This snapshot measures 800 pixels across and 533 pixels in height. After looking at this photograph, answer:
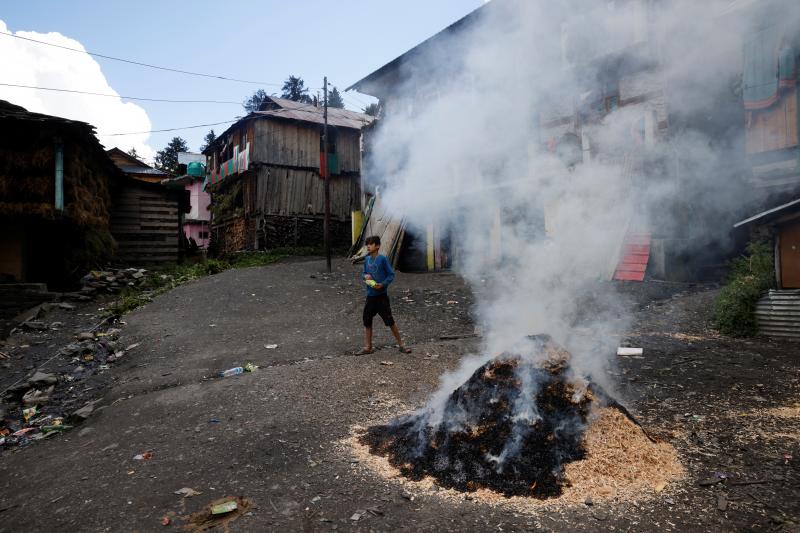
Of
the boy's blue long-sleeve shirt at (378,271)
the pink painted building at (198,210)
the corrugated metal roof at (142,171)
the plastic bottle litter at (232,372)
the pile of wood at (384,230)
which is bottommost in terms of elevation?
the plastic bottle litter at (232,372)

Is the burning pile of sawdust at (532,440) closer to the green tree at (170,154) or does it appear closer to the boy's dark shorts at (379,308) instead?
the boy's dark shorts at (379,308)

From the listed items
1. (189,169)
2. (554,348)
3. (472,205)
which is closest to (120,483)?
(554,348)

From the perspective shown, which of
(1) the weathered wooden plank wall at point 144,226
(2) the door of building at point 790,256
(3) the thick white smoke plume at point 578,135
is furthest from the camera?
(1) the weathered wooden plank wall at point 144,226

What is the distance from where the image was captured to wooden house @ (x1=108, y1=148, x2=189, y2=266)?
596 inches

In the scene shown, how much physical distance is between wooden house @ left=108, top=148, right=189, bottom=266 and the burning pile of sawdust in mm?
14678

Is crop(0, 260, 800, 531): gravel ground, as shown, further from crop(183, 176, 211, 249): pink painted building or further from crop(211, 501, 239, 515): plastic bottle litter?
crop(183, 176, 211, 249): pink painted building

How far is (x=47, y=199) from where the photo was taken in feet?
36.8

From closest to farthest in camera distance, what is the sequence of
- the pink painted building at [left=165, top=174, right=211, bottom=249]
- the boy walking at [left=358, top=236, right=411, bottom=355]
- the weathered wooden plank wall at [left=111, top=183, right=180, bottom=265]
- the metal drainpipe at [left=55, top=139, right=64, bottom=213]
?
the boy walking at [left=358, top=236, right=411, bottom=355]
the metal drainpipe at [left=55, top=139, right=64, bottom=213]
the weathered wooden plank wall at [left=111, top=183, right=180, bottom=265]
the pink painted building at [left=165, top=174, right=211, bottom=249]

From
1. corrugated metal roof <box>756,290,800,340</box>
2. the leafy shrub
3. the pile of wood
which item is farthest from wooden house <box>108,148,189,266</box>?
corrugated metal roof <box>756,290,800,340</box>

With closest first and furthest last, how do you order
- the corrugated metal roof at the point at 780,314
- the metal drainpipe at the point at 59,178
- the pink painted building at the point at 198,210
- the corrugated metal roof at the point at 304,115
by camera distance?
the corrugated metal roof at the point at 780,314 → the metal drainpipe at the point at 59,178 → the corrugated metal roof at the point at 304,115 → the pink painted building at the point at 198,210

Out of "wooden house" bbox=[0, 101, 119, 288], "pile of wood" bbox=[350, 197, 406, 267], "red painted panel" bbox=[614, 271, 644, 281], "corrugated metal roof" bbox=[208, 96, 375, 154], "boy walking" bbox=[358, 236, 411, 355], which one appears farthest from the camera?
"corrugated metal roof" bbox=[208, 96, 375, 154]

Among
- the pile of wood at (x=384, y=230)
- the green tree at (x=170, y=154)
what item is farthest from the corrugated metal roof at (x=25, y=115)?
the green tree at (x=170, y=154)

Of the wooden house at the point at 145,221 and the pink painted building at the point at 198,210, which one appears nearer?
the wooden house at the point at 145,221

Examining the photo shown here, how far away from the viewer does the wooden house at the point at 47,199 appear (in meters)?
10.9
